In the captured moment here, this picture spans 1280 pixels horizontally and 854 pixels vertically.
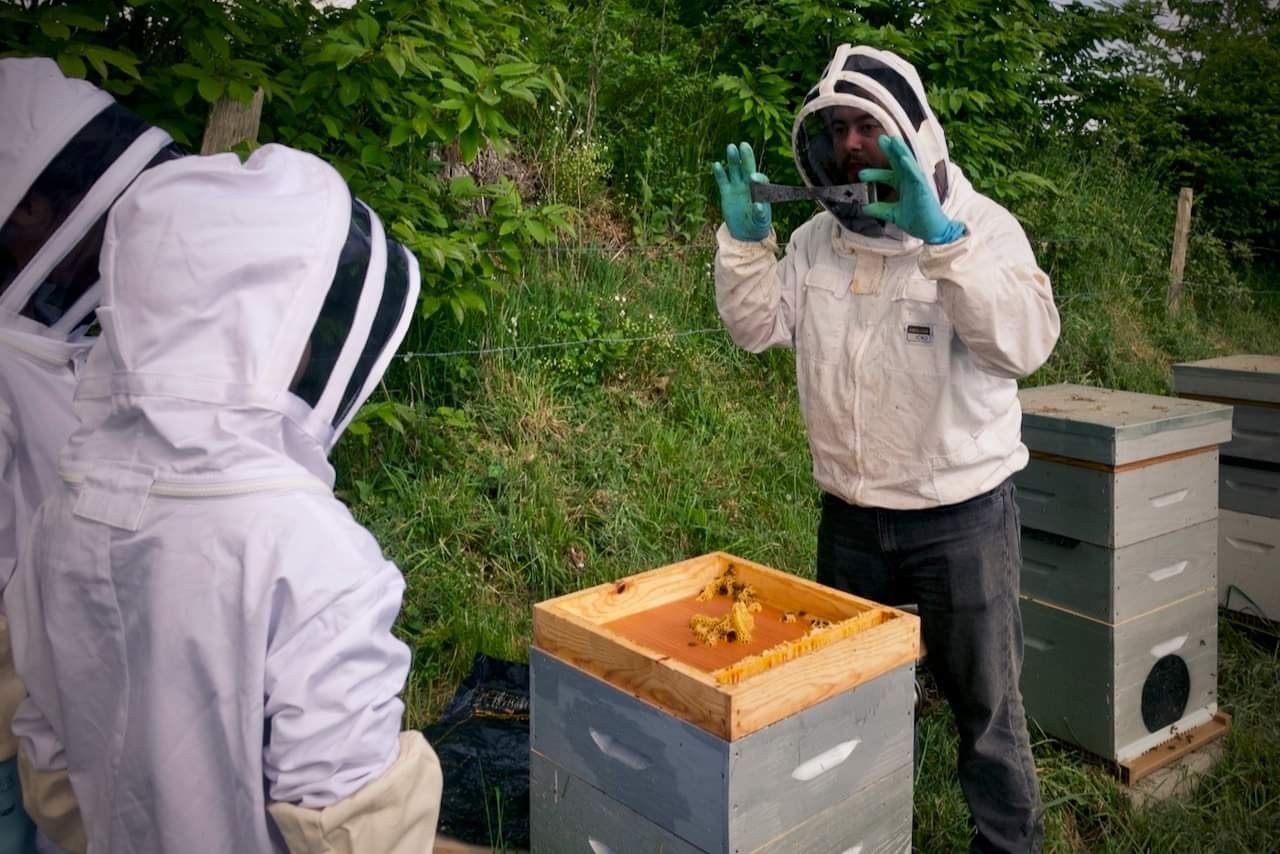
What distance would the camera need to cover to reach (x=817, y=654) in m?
1.97

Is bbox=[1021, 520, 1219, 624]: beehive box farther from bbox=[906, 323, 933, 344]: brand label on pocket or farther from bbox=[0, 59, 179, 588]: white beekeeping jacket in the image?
bbox=[0, 59, 179, 588]: white beekeeping jacket

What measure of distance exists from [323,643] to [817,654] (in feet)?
3.33

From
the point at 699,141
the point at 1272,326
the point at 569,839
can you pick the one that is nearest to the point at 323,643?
the point at 569,839

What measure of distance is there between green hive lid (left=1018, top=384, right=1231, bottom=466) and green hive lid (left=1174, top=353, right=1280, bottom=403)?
0.76 meters

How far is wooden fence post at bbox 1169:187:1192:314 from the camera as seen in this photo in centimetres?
845

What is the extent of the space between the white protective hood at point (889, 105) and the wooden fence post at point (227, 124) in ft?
5.36

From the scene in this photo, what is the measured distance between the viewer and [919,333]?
2.48 metres

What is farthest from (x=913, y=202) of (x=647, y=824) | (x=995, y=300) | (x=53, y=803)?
(x=53, y=803)

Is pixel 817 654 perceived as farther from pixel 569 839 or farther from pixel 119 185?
pixel 119 185

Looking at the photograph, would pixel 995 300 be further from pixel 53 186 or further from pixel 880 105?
pixel 53 186

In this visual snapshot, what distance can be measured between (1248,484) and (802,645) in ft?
10.4

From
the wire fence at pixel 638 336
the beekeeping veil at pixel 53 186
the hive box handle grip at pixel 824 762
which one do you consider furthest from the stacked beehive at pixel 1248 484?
the beekeeping veil at pixel 53 186

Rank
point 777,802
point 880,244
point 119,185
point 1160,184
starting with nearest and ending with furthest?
point 119,185 < point 777,802 < point 880,244 < point 1160,184

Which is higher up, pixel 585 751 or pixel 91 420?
pixel 91 420
